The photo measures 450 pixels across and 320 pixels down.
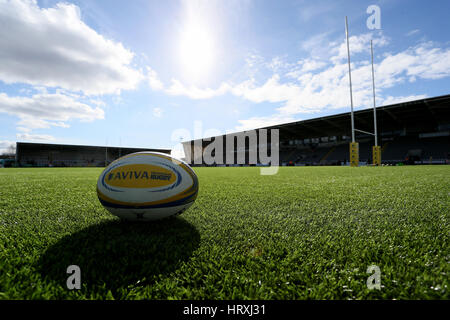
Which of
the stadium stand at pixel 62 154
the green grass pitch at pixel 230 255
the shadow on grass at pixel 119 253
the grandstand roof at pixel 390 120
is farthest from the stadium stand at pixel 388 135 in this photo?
the stadium stand at pixel 62 154

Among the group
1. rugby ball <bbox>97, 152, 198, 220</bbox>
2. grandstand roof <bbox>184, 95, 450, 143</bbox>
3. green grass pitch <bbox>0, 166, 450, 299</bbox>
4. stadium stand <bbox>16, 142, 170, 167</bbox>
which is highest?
grandstand roof <bbox>184, 95, 450, 143</bbox>

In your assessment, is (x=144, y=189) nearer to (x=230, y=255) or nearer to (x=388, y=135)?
(x=230, y=255)

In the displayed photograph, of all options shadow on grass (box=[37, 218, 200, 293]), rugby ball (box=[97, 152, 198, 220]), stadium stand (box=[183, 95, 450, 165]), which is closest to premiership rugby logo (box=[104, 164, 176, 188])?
rugby ball (box=[97, 152, 198, 220])

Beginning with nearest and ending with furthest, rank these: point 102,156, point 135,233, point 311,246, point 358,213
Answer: point 311,246
point 135,233
point 358,213
point 102,156

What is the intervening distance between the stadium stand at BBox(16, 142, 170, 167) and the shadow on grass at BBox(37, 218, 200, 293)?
51591 mm

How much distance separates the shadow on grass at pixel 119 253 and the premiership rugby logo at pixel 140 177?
1.22 feet

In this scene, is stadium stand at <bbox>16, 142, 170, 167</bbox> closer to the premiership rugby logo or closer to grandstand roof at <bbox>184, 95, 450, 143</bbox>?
grandstand roof at <bbox>184, 95, 450, 143</bbox>

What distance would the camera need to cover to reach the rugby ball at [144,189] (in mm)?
1799

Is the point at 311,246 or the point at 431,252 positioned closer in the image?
the point at 431,252

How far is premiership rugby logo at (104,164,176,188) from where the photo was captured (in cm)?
183
